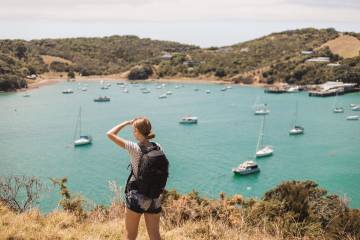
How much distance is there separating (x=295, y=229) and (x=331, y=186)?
38.7m

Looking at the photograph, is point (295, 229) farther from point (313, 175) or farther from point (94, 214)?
point (313, 175)

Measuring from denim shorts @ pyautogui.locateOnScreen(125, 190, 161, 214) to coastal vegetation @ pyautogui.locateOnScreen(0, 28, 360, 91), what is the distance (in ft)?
391

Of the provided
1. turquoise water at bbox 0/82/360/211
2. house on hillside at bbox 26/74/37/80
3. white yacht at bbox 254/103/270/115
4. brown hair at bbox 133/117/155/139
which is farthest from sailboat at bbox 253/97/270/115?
brown hair at bbox 133/117/155/139

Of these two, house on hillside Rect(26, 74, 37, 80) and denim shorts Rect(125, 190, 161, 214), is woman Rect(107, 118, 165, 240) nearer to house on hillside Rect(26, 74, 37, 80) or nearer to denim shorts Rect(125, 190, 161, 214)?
denim shorts Rect(125, 190, 161, 214)

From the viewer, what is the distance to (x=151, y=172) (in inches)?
213

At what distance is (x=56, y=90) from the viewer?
129 metres

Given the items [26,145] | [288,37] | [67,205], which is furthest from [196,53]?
[67,205]

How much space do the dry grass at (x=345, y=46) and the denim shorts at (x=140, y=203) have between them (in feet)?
472

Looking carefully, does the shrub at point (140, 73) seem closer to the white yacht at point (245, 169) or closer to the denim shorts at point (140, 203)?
the white yacht at point (245, 169)

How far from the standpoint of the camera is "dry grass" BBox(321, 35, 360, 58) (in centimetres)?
14216

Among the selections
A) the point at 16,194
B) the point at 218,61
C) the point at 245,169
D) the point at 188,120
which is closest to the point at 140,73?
the point at 218,61

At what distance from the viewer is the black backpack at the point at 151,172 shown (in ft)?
17.7

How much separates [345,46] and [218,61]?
40.8 metres

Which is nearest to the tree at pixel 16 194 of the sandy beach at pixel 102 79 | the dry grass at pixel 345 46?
the sandy beach at pixel 102 79
